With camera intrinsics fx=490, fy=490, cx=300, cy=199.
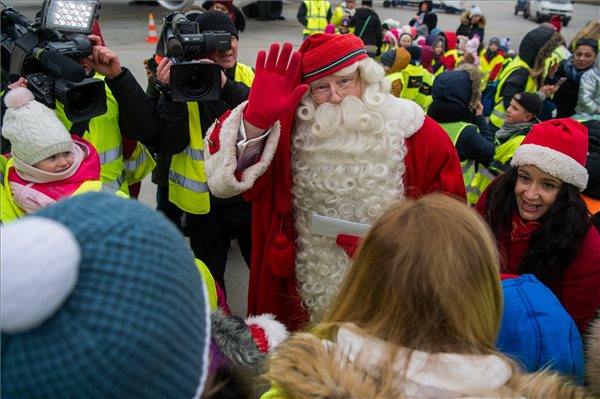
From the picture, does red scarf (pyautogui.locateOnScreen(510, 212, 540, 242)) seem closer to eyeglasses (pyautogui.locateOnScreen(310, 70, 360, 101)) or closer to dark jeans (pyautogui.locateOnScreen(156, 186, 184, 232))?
eyeglasses (pyautogui.locateOnScreen(310, 70, 360, 101))

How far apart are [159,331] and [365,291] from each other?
0.49 meters

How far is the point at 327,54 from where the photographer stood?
1.87 metres

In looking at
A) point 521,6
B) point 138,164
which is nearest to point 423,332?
point 138,164

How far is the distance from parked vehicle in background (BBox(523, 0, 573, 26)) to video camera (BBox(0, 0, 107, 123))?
19.9 m

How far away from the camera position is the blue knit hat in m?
0.63

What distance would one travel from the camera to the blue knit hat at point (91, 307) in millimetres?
627

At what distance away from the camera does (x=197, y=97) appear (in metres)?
2.35

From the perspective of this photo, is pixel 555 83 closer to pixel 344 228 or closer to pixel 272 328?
pixel 344 228

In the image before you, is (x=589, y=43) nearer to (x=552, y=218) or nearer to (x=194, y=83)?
(x=552, y=218)

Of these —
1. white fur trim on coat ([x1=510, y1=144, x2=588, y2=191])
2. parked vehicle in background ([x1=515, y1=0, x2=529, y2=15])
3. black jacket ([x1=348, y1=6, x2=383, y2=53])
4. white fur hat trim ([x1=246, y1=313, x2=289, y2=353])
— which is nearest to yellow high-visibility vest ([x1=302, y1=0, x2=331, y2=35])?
black jacket ([x1=348, y1=6, x2=383, y2=53])

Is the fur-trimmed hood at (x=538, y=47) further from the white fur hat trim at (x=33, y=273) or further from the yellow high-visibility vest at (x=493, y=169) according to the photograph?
the white fur hat trim at (x=33, y=273)

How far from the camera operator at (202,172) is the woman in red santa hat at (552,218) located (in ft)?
4.41

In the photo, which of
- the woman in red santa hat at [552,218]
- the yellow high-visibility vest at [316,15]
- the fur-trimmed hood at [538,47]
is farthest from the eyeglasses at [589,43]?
the yellow high-visibility vest at [316,15]

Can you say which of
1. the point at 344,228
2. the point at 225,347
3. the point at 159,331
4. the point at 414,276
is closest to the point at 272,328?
the point at 225,347
